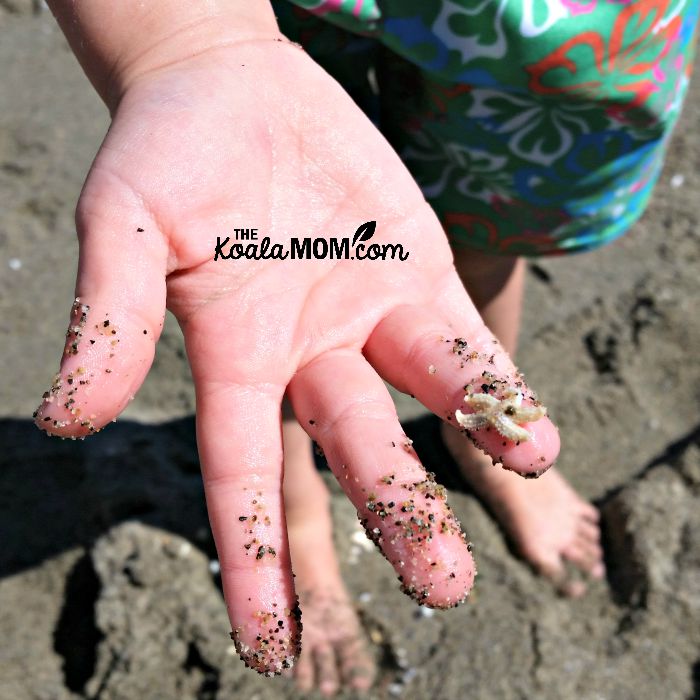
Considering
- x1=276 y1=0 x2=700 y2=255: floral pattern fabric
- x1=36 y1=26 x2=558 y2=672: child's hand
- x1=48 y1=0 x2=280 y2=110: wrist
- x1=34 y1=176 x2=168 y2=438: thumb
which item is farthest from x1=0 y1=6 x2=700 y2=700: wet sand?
x1=48 y1=0 x2=280 y2=110: wrist

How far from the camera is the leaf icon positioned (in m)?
1.29

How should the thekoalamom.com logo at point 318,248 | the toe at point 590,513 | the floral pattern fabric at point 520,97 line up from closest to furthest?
the thekoalamom.com logo at point 318,248 → the floral pattern fabric at point 520,97 → the toe at point 590,513

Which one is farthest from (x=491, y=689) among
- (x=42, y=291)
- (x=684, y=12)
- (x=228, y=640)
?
(x=42, y=291)

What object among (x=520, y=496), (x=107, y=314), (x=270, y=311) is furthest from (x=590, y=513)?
(x=107, y=314)

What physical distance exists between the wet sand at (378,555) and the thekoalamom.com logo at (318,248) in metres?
0.93

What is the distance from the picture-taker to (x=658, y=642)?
1.80 meters

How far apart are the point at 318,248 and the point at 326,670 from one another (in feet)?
3.29

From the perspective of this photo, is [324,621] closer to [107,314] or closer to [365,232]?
[365,232]

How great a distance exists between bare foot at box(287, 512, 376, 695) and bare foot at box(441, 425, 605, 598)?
44cm

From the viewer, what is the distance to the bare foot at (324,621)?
1.77m

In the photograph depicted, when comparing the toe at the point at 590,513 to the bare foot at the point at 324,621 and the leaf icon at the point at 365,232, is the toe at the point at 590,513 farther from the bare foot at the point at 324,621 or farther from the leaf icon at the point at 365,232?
the leaf icon at the point at 365,232

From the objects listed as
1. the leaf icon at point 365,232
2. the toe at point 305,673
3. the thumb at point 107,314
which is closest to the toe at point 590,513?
the toe at point 305,673

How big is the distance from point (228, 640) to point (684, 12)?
1.54m

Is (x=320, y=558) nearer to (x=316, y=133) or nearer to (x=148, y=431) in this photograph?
(x=148, y=431)
